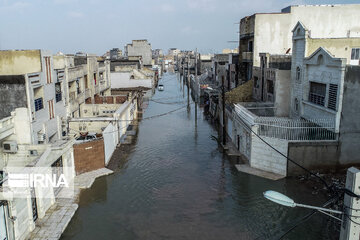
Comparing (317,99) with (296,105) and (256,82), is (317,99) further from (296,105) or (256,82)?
(256,82)

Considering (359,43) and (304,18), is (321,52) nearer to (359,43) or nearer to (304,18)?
(359,43)

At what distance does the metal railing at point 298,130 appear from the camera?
20.1 meters

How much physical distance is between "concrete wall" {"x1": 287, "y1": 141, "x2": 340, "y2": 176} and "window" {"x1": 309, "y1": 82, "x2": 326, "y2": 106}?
318 cm

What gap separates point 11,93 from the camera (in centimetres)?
1873

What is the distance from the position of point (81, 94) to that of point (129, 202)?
58.4ft

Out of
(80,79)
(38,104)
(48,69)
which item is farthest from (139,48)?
(38,104)

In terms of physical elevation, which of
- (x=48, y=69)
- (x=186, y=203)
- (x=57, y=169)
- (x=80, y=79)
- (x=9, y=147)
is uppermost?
(x=48, y=69)

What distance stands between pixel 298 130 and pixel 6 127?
18.2 metres

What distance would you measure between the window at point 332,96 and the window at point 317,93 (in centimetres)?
98

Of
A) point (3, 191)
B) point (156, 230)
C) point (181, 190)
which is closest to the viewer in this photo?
point (3, 191)

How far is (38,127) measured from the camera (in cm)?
2045

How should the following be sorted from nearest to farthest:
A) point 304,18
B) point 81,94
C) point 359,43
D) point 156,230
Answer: point 156,230
point 359,43
point 81,94
point 304,18

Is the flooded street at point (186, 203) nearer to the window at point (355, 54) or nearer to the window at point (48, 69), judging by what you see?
the window at point (48, 69)

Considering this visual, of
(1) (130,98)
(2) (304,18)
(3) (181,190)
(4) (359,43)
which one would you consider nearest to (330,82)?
(4) (359,43)
